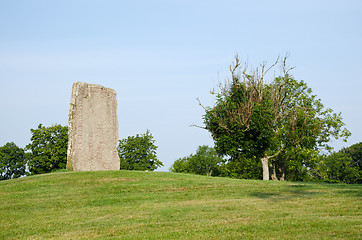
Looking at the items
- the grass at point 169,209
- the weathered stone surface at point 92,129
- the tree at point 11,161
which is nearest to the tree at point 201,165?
the tree at point 11,161

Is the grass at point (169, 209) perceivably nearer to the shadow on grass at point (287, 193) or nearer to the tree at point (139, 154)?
A: the shadow on grass at point (287, 193)

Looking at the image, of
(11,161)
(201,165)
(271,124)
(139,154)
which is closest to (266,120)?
(271,124)

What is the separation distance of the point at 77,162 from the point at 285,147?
24.6m

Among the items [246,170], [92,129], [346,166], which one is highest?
[92,129]

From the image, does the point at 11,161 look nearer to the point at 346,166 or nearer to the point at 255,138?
the point at 255,138

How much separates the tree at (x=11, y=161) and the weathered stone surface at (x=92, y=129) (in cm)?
3853

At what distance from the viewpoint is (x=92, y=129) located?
32.6m

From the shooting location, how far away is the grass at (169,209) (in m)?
13.7

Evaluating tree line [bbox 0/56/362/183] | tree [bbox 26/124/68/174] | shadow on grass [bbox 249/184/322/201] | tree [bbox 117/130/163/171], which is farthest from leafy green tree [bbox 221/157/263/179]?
shadow on grass [bbox 249/184/322/201]

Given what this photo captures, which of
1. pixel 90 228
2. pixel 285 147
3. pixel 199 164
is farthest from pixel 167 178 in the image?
pixel 199 164

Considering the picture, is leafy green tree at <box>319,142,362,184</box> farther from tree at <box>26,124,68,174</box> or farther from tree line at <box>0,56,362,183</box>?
tree at <box>26,124,68,174</box>

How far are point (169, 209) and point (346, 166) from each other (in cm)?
6065

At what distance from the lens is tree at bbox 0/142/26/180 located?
66.1 metres

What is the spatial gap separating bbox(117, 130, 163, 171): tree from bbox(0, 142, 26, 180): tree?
55.9 feet
